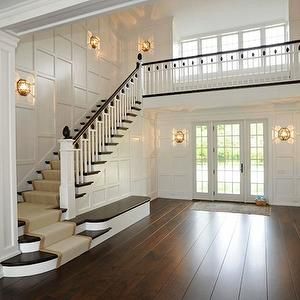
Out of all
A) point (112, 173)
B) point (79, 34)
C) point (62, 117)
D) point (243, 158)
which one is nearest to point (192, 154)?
point (243, 158)

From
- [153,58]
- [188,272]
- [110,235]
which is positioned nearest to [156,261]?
[188,272]

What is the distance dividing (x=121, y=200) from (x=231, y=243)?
8.36ft

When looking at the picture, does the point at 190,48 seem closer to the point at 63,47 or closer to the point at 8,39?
the point at 63,47

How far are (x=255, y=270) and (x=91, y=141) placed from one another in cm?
334

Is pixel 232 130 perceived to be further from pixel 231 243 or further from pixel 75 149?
pixel 75 149

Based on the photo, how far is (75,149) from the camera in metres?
4.52

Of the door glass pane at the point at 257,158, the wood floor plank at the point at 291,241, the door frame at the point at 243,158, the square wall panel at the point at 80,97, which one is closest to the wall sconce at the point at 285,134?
the door frame at the point at 243,158

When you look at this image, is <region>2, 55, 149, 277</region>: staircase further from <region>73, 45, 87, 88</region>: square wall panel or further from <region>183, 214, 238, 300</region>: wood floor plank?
<region>183, 214, 238, 300</region>: wood floor plank

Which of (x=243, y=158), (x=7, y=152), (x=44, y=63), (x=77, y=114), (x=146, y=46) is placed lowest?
(x=243, y=158)

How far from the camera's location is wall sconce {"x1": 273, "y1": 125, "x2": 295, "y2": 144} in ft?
23.0

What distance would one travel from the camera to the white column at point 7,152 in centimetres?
315

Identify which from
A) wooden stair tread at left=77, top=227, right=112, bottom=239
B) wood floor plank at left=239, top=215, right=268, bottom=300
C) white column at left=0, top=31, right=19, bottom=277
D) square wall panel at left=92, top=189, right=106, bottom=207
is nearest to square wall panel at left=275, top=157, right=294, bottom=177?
wood floor plank at left=239, top=215, right=268, bottom=300

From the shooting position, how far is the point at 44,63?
5.66m

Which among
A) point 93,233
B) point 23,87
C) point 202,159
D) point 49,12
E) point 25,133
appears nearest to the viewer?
point 49,12
